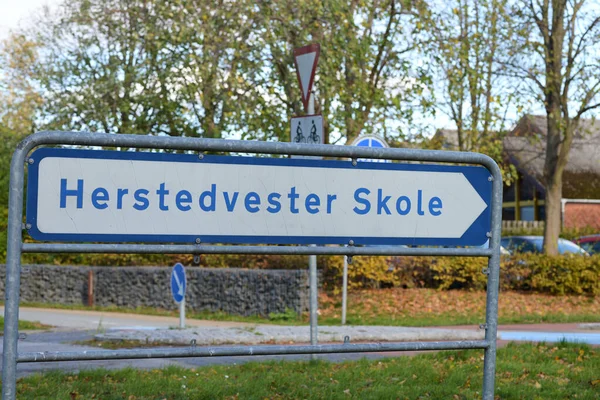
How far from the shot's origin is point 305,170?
440cm

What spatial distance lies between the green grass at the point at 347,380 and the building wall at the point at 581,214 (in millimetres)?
36427

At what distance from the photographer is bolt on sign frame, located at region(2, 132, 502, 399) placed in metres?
3.89

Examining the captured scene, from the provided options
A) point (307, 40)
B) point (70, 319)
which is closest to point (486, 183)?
point (70, 319)

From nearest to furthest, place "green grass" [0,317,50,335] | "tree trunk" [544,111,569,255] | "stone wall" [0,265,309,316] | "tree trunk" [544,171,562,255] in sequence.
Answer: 1. "green grass" [0,317,50,335]
2. "stone wall" [0,265,309,316]
3. "tree trunk" [544,171,562,255]
4. "tree trunk" [544,111,569,255]

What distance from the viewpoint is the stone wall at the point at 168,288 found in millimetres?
17984

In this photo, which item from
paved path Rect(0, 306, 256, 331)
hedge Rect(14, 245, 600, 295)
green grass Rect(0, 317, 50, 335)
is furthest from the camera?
hedge Rect(14, 245, 600, 295)

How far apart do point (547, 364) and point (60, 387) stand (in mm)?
4228

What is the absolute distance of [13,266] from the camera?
3873mm

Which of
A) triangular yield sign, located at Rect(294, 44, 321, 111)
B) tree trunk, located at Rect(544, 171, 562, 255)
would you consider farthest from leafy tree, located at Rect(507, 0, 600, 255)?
triangular yield sign, located at Rect(294, 44, 321, 111)

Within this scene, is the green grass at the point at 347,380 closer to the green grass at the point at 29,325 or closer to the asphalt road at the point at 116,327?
the asphalt road at the point at 116,327

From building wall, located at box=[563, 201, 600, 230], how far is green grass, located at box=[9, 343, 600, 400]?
3643cm

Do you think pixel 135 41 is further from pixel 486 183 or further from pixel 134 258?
pixel 486 183

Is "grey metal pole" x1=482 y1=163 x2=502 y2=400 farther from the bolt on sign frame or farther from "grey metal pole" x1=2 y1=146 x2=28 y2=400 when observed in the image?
"grey metal pole" x1=2 y1=146 x2=28 y2=400

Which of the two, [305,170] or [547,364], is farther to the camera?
[547,364]
